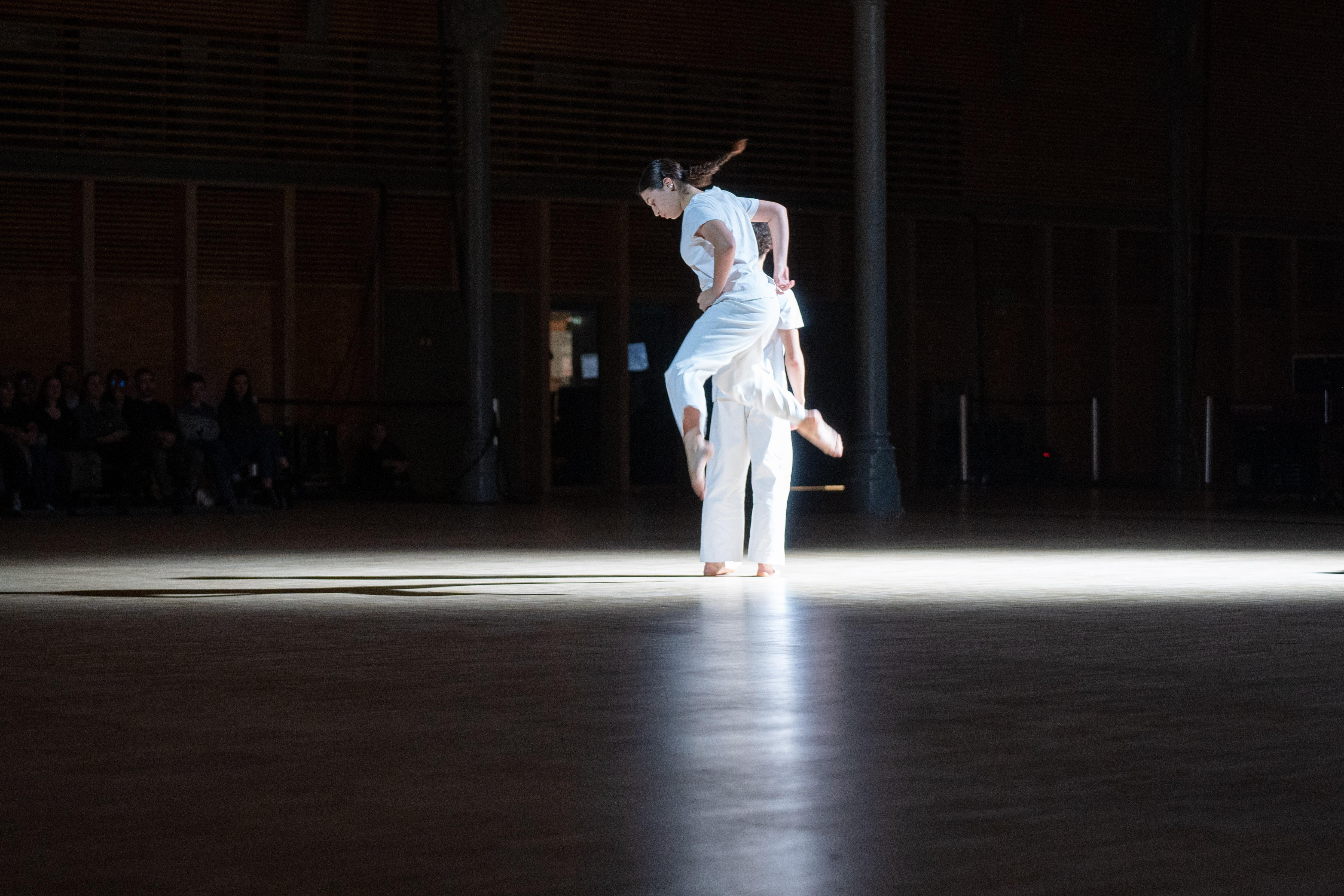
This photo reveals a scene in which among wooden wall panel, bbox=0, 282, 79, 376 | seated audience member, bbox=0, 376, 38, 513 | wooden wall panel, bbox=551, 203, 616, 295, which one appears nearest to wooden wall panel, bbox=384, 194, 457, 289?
wooden wall panel, bbox=551, 203, 616, 295

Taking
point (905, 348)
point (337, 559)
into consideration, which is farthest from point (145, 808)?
point (905, 348)

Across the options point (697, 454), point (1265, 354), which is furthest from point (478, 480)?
point (1265, 354)

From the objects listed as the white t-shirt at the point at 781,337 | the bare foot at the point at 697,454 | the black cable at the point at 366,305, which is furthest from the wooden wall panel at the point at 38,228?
the bare foot at the point at 697,454

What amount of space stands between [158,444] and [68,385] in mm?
1413

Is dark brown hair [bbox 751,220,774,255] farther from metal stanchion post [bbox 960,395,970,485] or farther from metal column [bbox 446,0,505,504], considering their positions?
metal stanchion post [bbox 960,395,970,485]

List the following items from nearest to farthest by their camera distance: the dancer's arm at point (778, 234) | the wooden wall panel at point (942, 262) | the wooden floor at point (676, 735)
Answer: the wooden floor at point (676, 735), the dancer's arm at point (778, 234), the wooden wall panel at point (942, 262)

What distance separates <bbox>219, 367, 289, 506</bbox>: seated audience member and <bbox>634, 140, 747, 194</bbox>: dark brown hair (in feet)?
27.7

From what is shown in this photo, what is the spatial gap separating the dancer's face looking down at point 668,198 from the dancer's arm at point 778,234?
1.12ft

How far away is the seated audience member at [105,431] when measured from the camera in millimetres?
15672

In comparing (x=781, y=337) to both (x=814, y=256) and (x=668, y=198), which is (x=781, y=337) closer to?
(x=668, y=198)

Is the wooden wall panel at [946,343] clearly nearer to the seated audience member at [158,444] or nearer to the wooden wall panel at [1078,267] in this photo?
the wooden wall panel at [1078,267]

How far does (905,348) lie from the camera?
2320cm

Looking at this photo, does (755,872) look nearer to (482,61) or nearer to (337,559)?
(337,559)

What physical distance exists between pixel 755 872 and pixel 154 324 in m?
17.6
